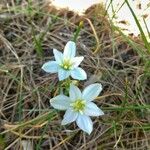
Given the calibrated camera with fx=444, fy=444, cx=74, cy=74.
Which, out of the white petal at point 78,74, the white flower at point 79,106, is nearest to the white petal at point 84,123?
the white flower at point 79,106

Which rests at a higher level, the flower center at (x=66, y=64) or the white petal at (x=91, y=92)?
the flower center at (x=66, y=64)

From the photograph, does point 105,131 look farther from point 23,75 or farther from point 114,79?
point 23,75

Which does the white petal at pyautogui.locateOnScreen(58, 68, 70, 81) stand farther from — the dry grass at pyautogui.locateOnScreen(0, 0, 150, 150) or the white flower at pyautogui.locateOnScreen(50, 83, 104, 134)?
the dry grass at pyautogui.locateOnScreen(0, 0, 150, 150)

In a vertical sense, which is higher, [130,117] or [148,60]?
[148,60]

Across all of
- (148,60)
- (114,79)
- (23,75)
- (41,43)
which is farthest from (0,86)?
(148,60)

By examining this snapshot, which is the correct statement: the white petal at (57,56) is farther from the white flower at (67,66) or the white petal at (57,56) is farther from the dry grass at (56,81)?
the dry grass at (56,81)

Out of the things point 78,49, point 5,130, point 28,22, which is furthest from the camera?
point 28,22

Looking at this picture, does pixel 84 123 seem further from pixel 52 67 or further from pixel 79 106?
pixel 52 67

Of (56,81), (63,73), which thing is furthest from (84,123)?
(56,81)
